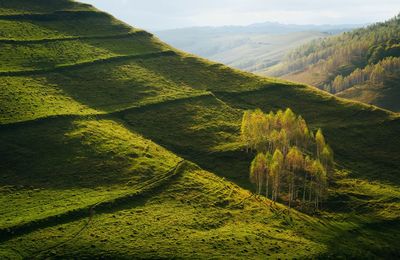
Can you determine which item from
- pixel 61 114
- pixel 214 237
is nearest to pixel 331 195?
pixel 214 237

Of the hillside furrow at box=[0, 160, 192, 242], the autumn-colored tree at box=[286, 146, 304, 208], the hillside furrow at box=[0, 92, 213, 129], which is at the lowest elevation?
the hillside furrow at box=[0, 160, 192, 242]

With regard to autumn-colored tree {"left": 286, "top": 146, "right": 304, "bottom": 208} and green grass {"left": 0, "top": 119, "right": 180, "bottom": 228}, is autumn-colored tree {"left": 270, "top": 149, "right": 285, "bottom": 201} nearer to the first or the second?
autumn-colored tree {"left": 286, "top": 146, "right": 304, "bottom": 208}

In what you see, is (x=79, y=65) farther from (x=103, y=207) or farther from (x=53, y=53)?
(x=103, y=207)

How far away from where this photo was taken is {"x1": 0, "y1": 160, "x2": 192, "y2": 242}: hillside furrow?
9044 cm

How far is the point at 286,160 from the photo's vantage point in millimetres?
125625

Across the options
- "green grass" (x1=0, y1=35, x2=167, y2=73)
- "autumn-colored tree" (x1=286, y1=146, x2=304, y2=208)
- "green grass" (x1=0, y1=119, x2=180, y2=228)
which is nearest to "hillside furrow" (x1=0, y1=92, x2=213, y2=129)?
"green grass" (x1=0, y1=119, x2=180, y2=228)

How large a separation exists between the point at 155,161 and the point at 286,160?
34944mm

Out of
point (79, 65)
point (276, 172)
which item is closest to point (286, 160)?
point (276, 172)

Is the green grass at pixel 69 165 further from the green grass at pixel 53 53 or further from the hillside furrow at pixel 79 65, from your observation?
the green grass at pixel 53 53

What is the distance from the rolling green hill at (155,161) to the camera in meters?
93.6

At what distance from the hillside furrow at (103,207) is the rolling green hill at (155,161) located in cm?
25

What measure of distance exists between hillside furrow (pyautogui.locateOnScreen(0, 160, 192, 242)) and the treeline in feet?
68.6

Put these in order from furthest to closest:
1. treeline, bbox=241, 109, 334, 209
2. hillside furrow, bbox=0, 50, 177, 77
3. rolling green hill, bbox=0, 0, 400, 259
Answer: hillside furrow, bbox=0, 50, 177, 77
treeline, bbox=241, 109, 334, 209
rolling green hill, bbox=0, 0, 400, 259

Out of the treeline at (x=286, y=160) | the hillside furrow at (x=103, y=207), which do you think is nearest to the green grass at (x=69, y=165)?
the hillside furrow at (x=103, y=207)
